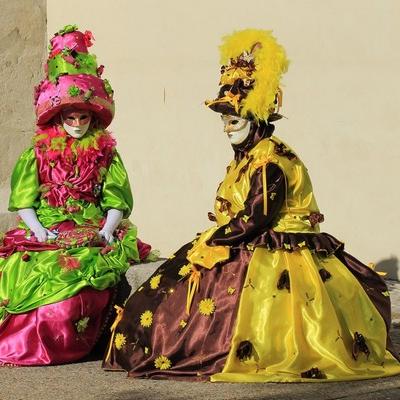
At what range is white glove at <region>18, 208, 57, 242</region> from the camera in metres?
5.78

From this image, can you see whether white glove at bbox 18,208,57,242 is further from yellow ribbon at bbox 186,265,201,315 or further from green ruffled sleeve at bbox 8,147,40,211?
yellow ribbon at bbox 186,265,201,315

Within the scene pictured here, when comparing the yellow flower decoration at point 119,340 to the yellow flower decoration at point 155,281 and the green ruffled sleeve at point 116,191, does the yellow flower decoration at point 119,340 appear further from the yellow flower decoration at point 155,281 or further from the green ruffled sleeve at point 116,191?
the green ruffled sleeve at point 116,191

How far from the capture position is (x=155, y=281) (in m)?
5.32

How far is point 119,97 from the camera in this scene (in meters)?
9.06

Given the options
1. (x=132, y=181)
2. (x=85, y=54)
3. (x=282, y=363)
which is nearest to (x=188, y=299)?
(x=282, y=363)

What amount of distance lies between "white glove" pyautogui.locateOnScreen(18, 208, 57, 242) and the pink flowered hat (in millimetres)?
511

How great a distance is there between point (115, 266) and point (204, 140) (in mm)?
2932

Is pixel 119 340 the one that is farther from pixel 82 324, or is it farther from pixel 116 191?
pixel 116 191

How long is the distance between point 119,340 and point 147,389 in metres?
0.45

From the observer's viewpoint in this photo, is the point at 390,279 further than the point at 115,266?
Yes

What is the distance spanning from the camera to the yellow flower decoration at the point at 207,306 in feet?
16.6

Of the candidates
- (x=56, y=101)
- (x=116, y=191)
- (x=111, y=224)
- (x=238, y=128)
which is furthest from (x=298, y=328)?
(x=56, y=101)

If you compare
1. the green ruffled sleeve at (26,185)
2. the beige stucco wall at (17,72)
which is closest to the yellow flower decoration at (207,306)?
the green ruffled sleeve at (26,185)

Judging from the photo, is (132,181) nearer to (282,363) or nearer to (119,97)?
(119,97)
